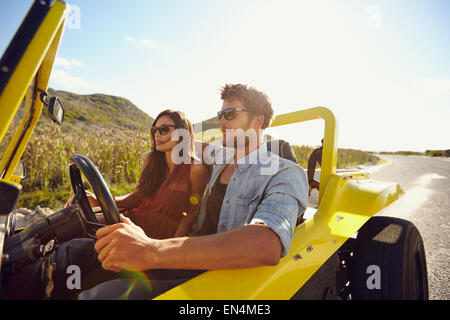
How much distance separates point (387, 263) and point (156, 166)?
2048mm

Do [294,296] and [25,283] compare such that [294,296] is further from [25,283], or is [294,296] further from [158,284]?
[25,283]

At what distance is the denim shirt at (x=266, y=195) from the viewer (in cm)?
103

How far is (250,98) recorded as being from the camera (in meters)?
1.61

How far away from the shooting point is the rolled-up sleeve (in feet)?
3.25

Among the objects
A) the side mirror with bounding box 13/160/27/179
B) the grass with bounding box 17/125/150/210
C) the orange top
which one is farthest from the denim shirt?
the grass with bounding box 17/125/150/210

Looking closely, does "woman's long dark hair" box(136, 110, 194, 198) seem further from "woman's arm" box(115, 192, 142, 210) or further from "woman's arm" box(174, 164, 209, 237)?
"woman's arm" box(174, 164, 209, 237)

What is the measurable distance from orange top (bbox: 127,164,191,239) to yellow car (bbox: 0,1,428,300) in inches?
26.6

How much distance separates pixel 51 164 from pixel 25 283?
15.6 feet

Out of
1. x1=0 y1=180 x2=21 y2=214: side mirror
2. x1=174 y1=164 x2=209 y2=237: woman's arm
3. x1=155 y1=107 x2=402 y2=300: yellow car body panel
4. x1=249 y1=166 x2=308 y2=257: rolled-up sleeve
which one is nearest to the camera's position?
x1=0 y1=180 x2=21 y2=214: side mirror

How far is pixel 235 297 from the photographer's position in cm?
85

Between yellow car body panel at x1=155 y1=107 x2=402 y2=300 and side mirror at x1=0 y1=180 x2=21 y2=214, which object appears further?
yellow car body panel at x1=155 y1=107 x2=402 y2=300

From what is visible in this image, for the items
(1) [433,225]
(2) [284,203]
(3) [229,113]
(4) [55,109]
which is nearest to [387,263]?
A: (2) [284,203]

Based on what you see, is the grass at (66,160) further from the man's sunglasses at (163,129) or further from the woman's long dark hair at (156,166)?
the man's sunglasses at (163,129)

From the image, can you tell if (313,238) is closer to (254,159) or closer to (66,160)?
(254,159)
